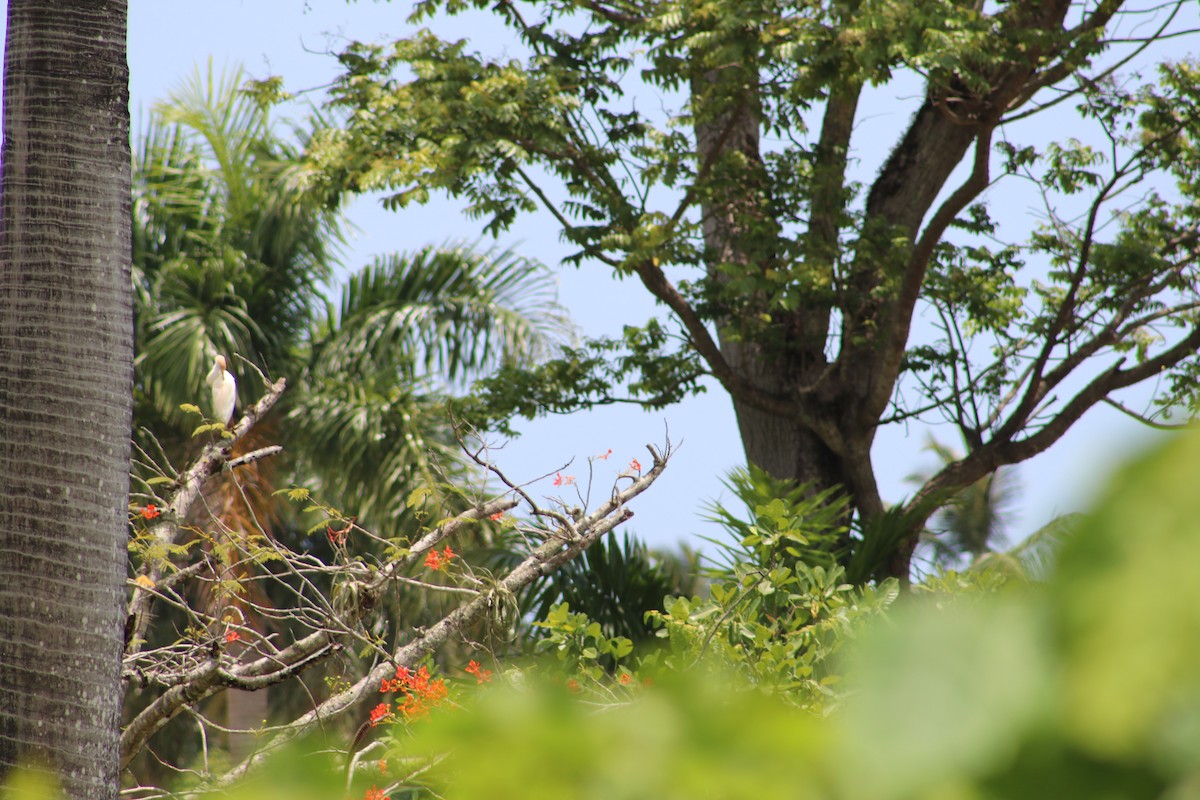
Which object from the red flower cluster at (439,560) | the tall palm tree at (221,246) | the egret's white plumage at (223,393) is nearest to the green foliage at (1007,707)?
the red flower cluster at (439,560)

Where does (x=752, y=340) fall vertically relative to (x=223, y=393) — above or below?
above

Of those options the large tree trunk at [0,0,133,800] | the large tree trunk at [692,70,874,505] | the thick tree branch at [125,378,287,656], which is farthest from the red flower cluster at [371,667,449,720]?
the large tree trunk at [692,70,874,505]

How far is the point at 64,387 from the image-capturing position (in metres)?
3.06

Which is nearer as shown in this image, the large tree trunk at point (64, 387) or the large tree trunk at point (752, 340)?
the large tree trunk at point (64, 387)

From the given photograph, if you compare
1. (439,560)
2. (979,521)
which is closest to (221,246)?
(439,560)

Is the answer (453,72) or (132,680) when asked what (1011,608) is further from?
(453,72)

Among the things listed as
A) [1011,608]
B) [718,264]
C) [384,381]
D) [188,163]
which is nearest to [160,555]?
[1011,608]

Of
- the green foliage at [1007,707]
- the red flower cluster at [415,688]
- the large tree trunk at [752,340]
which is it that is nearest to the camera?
the green foliage at [1007,707]

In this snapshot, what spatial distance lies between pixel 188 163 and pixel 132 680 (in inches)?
391

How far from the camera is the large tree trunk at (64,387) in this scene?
115 inches

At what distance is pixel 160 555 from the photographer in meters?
3.88

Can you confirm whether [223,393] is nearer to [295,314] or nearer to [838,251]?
[838,251]

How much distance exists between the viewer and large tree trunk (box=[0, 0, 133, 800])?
2924 mm

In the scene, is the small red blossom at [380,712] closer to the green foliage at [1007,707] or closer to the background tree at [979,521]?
the green foliage at [1007,707]
